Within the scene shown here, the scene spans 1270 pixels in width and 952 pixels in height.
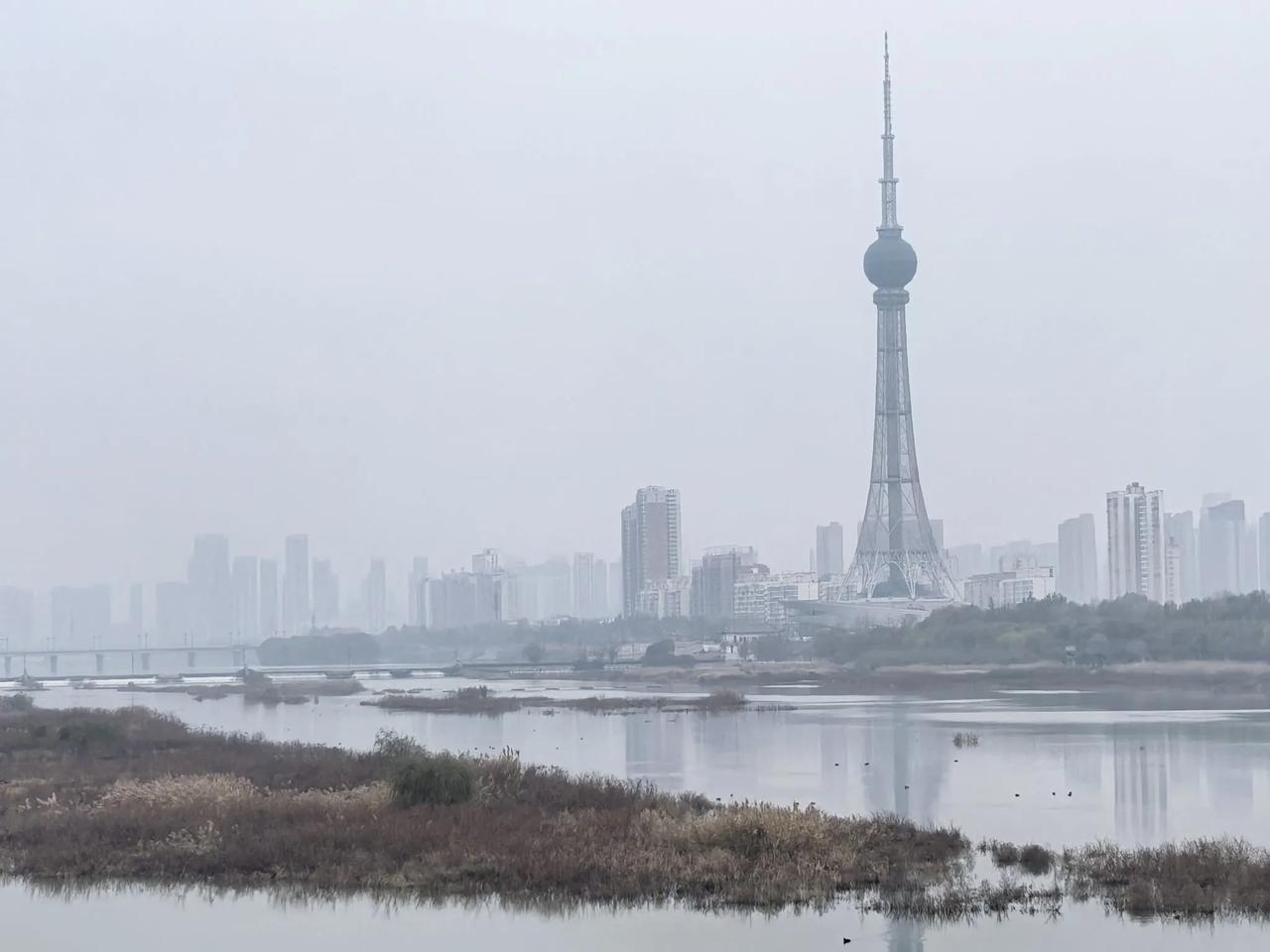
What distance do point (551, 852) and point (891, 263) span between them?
412ft

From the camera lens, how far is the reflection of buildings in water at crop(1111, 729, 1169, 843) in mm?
28000

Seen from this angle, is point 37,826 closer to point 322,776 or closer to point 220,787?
point 220,787

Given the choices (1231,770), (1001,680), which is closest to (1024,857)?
(1231,770)

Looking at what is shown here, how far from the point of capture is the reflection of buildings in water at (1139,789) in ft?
91.9

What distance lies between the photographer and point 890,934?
18.7m

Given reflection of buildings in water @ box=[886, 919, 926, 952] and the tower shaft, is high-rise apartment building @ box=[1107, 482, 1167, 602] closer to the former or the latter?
the tower shaft

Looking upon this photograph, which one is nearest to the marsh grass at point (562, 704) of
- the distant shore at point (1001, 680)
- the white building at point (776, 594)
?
the distant shore at point (1001, 680)

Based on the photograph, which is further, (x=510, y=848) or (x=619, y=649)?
(x=619, y=649)

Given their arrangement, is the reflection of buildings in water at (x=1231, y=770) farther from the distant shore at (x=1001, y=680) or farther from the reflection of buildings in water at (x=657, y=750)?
the distant shore at (x=1001, y=680)

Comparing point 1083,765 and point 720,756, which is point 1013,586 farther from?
point 1083,765

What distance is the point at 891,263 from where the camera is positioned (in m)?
144

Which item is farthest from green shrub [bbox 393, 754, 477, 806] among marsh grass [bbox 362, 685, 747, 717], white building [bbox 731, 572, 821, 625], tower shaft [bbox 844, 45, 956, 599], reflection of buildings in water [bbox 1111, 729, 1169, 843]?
white building [bbox 731, 572, 821, 625]

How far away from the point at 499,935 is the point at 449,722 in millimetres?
46620

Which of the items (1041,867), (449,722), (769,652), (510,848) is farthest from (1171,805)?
(769,652)
